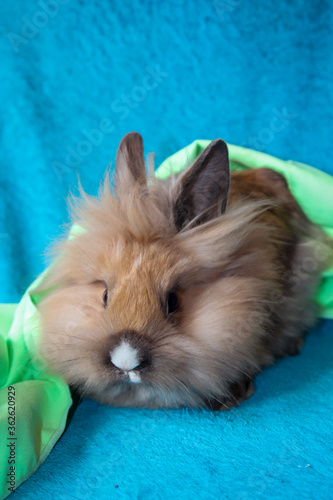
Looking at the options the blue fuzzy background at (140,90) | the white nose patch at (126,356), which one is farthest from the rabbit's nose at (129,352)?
the blue fuzzy background at (140,90)

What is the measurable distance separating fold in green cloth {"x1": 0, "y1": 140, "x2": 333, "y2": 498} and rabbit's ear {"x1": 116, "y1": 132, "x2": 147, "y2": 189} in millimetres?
205

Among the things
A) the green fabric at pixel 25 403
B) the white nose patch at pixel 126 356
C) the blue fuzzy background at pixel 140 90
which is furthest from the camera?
the blue fuzzy background at pixel 140 90

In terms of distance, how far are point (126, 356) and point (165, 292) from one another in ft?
0.82

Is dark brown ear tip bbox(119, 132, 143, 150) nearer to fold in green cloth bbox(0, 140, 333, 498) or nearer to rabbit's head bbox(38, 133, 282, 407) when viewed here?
rabbit's head bbox(38, 133, 282, 407)

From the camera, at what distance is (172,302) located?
1.62 meters

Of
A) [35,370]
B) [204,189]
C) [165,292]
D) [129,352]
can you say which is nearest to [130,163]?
[204,189]

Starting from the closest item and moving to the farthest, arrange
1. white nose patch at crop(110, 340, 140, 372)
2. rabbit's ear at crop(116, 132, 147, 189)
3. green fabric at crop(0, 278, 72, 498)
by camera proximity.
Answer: white nose patch at crop(110, 340, 140, 372) → green fabric at crop(0, 278, 72, 498) → rabbit's ear at crop(116, 132, 147, 189)

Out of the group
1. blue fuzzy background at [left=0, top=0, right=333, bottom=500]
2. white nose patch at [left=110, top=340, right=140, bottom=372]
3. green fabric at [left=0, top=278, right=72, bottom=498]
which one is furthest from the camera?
blue fuzzy background at [left=0, top=0, right=333, bottom=500]

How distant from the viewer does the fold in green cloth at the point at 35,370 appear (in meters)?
1.57

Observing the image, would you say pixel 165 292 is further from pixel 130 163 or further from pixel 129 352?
pixel 130 163

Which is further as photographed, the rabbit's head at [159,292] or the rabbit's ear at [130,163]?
the rabbit's ear at [130,163]

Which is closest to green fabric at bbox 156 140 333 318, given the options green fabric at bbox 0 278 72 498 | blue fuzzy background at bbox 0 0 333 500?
blue fuzzy background at bbox 0 0 333 500

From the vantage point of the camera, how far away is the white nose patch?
1.44 m

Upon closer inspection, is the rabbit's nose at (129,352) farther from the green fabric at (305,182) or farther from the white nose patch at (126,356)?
the green fabric at (305,182)
